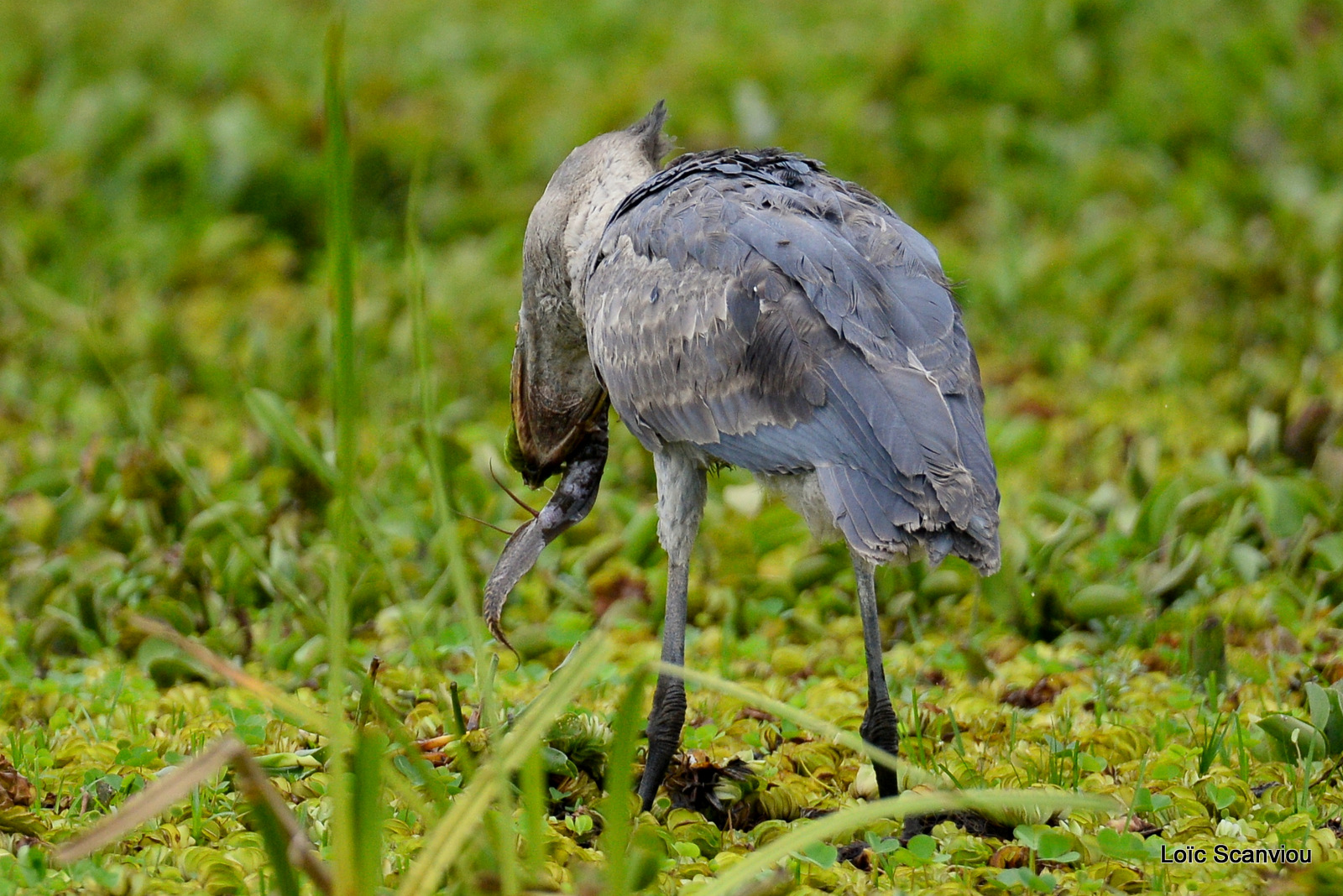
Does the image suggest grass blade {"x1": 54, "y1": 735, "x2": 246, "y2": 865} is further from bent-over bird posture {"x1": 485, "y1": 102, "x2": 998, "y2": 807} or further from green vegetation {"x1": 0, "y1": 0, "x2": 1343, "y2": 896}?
bent-over bird posture {"x1": 485, "y1": 102, "x2": 998, "y2": 807}

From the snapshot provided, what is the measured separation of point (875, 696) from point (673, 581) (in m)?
0.53

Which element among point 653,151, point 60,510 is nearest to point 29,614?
point 60,510

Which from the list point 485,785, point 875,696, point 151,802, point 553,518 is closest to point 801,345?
point 875,696

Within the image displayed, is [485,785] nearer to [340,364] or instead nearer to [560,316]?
[340,364]

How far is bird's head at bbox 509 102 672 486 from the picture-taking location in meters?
3.75

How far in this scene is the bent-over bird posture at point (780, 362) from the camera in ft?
9.61

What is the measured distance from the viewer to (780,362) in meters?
3.13

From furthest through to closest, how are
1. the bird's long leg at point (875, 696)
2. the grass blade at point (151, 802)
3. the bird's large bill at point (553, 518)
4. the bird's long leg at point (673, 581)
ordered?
the bird's large bill at point (553, 518) → the bird's long leg at point (673, 581) → the bird's long leg at point (875, 696) → the grass blade at point (151, 802)

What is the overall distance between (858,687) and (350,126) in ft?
16.3

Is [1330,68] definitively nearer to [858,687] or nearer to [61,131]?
[858,687]

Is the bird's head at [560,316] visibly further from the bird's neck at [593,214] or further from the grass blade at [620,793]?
the grass blade at [620,793]

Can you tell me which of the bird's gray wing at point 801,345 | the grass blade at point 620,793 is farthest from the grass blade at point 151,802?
the bird's gray wing at point 801,345

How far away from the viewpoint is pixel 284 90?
814 centimetres

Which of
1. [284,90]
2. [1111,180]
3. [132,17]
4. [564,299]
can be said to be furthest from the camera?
[132,17]
